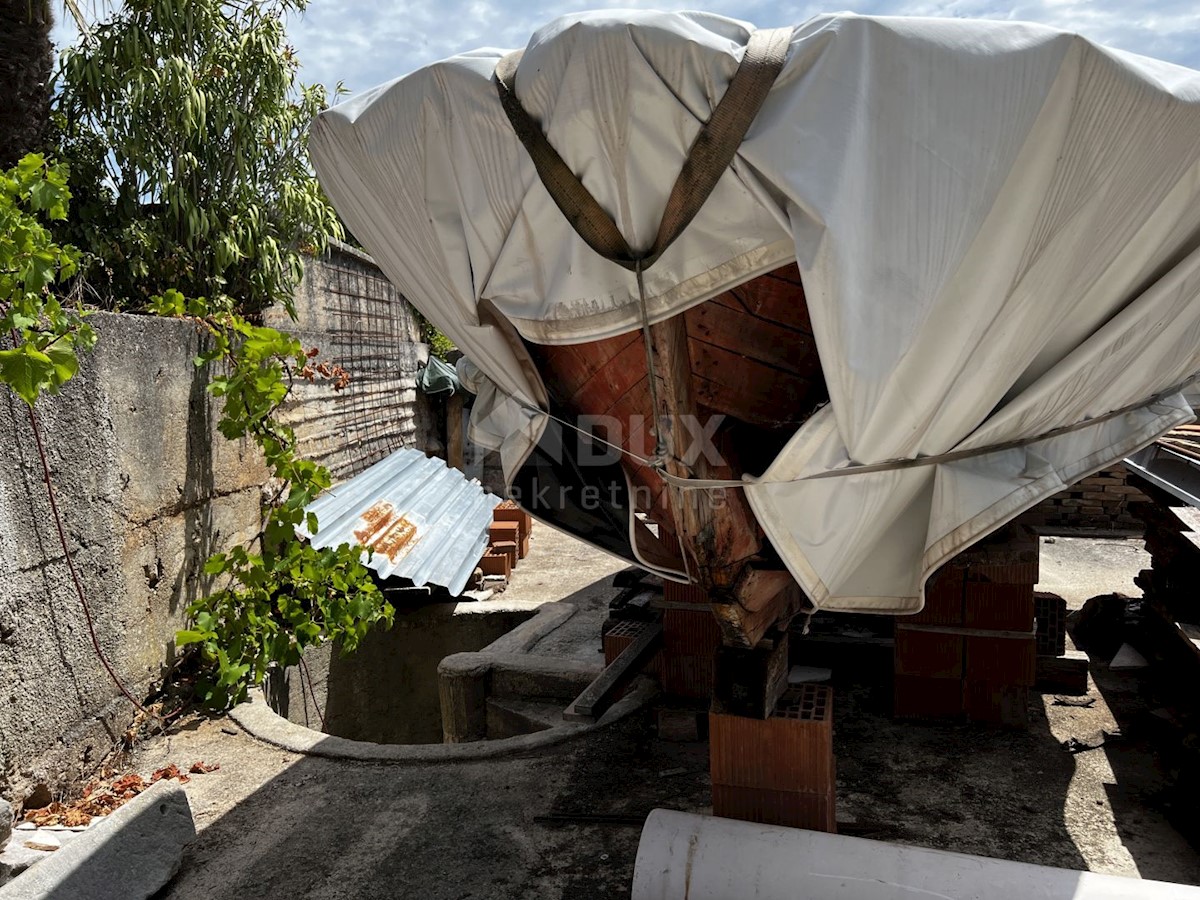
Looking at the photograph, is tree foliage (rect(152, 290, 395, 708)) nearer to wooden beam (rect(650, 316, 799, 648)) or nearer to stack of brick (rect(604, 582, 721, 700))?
stack of brick (rect(604, 582, 721, 700))

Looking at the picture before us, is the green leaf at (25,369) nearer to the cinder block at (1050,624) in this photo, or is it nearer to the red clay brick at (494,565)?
the red clay brick at (494,565)

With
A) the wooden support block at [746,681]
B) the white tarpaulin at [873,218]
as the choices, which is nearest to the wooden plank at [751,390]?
the white tarpaulin at [873,218]

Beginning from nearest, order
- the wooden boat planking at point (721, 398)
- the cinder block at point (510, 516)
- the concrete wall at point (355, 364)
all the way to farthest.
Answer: the wooden boat planking at point (721, 398) < the concrete wall at point (355, 364) < the cinder block at point (510, 516)

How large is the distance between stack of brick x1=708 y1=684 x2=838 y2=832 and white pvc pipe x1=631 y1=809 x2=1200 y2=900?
0.53 feet

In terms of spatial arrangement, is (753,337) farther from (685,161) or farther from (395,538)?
(395,538)

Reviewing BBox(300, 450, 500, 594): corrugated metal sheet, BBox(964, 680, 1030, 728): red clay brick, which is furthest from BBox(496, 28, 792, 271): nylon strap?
BBox(300, 450, 500, 594): corrugated metal sheet

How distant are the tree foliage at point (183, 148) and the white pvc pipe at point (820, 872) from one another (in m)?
4.44

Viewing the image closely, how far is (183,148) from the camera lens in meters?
5.49

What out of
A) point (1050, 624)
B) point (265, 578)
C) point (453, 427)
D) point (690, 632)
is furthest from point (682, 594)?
point (453, 427)

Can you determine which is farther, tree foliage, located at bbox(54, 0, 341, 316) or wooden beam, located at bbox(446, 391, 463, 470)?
wooden beam, located at bbox(446, 391, 463, 470)

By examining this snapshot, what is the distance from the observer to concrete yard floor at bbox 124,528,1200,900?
319 centimetres

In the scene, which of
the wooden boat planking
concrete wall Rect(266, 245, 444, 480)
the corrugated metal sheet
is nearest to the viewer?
the wooden boat planking

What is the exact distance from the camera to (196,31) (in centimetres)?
550

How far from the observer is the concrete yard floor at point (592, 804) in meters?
3.19
